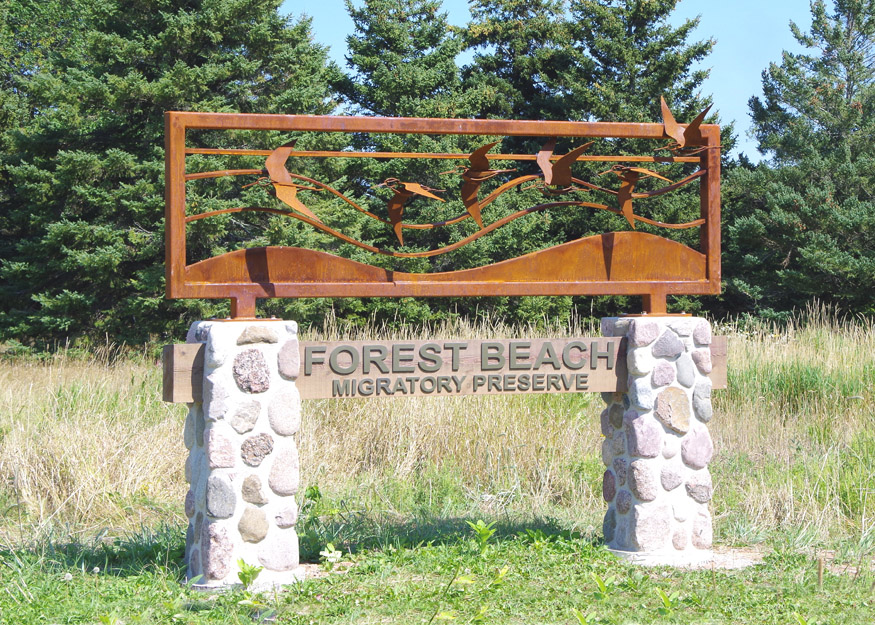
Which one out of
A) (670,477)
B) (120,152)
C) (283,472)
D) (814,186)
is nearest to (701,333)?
(670,477)

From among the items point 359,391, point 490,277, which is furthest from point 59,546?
point 490,277

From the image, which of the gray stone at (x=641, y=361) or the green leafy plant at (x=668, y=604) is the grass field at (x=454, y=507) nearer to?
the green leafy plant at (x=668, y=604)

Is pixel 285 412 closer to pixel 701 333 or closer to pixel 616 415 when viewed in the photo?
pixel 616 415

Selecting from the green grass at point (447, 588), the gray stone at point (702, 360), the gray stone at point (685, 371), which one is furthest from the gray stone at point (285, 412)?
the gray stone at point (702, 360)

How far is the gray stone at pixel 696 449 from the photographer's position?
4.37 m

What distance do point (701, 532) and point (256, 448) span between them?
227 centimetres

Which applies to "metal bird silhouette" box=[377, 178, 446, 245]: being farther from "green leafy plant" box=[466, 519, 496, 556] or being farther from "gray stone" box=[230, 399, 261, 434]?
"green leafy plant" box=[466, 519, 496, 556]

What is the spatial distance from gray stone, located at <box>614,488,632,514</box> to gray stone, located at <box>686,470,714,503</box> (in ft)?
1.01

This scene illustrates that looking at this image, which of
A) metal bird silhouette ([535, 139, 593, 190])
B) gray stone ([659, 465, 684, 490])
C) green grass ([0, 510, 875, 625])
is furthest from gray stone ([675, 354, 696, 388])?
metal bird silhouette ([535, 139, 593, 190])

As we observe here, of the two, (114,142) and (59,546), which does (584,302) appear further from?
(59,546)

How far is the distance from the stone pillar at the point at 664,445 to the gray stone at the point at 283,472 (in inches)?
66.1

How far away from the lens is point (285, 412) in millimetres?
3900

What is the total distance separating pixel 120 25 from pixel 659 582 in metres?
14.2

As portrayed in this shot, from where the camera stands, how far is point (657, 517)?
4.31m
